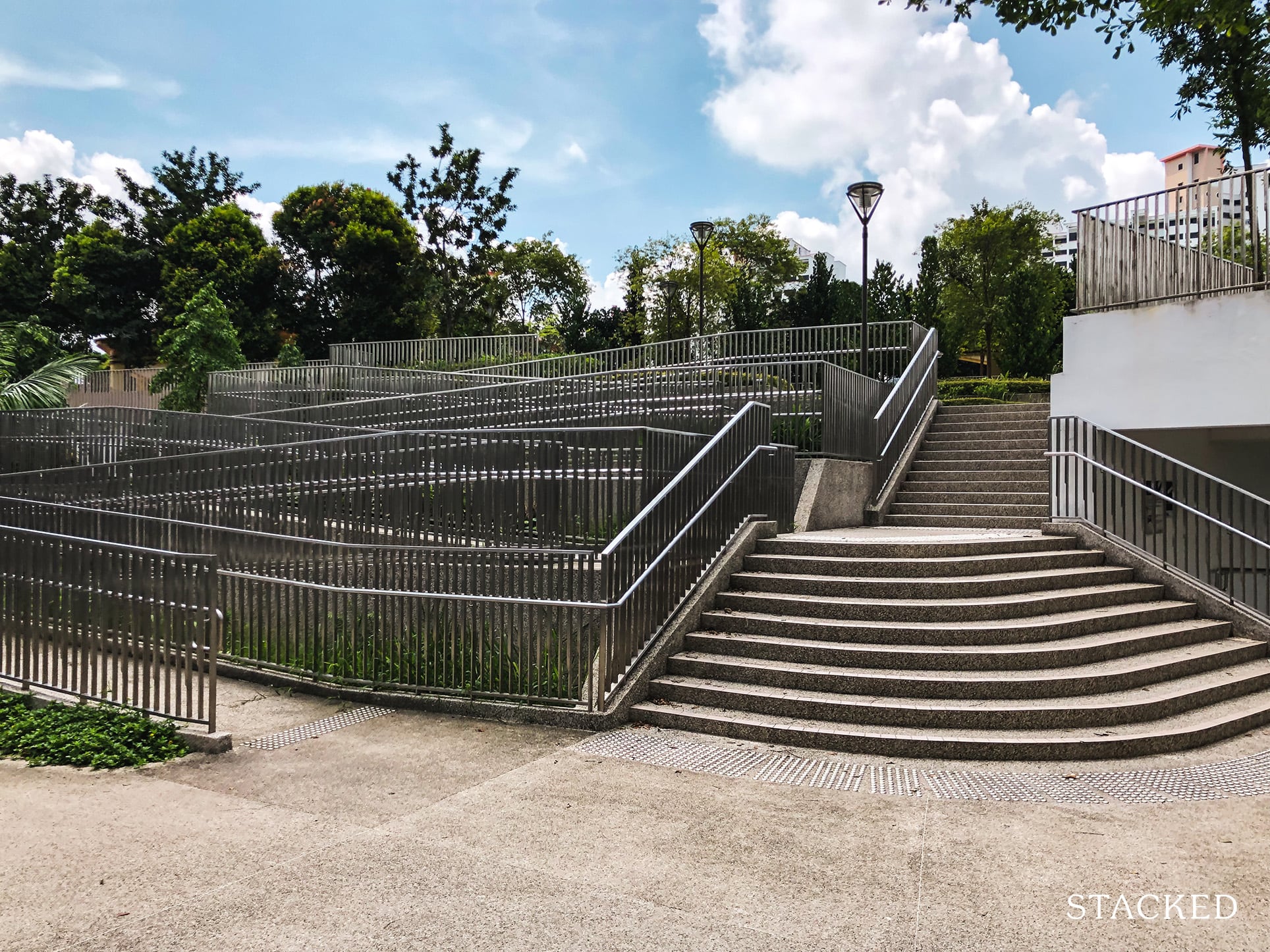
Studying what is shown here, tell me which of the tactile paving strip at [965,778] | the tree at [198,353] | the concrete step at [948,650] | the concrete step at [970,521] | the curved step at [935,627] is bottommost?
the tactile paving strip at [965,778]

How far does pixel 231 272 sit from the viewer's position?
3994cm

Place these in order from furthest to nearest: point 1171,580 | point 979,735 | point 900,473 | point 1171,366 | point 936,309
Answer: point 936,309 < point 900,473 < point 1171,366 < point 1171,580 < point 979,735

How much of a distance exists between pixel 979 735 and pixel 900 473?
8.03 metres

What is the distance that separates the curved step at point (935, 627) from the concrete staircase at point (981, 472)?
3.40 meters

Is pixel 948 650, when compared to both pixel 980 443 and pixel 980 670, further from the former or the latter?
pixel 980 443

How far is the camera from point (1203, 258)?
35.4ft

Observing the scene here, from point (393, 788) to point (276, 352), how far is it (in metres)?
38.3

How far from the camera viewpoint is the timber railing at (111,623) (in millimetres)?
6406

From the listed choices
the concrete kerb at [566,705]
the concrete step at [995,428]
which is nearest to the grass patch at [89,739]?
the concrete kerb at [566,705]

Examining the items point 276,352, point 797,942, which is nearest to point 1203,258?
point 797,942

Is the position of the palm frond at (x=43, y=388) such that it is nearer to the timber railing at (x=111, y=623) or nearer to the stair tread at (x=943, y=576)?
the timber railing at (x=111, y=623)

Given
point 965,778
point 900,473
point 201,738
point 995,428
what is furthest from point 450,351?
point 965,778

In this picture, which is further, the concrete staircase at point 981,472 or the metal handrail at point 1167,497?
the concrete staircase at point 981,472

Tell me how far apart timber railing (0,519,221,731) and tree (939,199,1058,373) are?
39.7 meters
